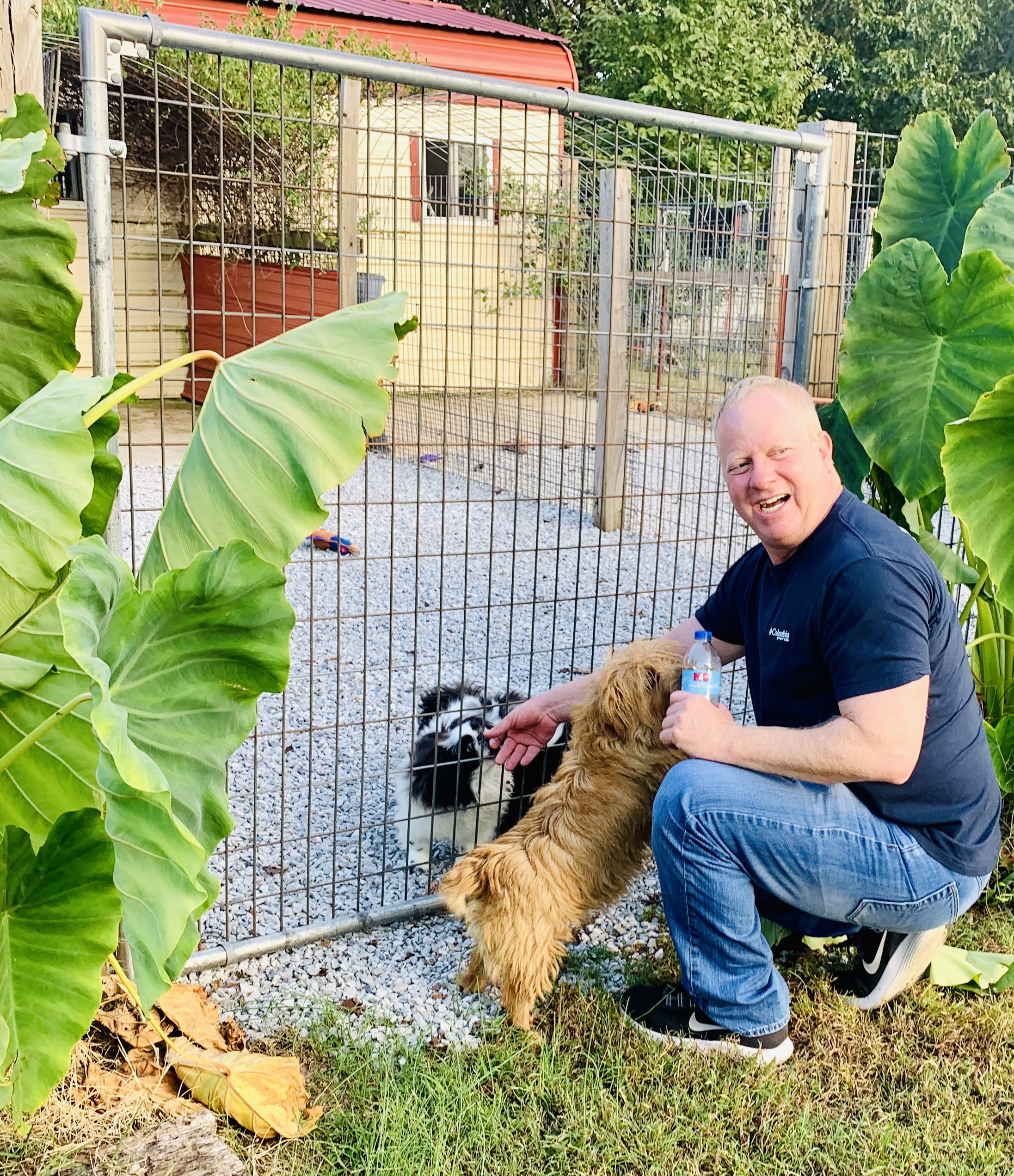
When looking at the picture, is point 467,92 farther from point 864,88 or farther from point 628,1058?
point 864,88

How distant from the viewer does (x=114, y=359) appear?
8.25 ft

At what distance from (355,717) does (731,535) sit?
2.02m

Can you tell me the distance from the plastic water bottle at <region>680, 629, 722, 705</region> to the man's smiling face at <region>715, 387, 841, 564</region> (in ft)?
1.25

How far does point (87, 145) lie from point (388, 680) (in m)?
1.98

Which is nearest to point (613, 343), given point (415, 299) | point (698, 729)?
point (415, 299)

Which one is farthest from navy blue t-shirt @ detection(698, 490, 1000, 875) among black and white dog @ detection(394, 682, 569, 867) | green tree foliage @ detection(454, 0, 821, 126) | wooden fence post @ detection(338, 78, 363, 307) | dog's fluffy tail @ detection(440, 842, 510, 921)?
green tree foliage @ detection(454, 0, 821, 126)

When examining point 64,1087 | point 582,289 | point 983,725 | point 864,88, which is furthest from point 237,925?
point 864,88

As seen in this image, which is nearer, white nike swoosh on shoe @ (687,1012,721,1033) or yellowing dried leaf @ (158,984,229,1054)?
yellowing dried leaf @ (158,984,229,1054)

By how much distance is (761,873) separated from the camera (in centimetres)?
260

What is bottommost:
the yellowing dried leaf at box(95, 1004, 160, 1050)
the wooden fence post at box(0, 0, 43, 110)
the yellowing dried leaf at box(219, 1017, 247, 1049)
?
the yellowing dried leaf at box(219, 1017, 247, 1049)

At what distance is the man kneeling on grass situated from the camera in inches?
98.9

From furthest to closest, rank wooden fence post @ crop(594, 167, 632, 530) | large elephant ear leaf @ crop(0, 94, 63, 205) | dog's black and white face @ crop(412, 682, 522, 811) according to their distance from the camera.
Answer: wooden fence post @ crop(594, 167, 632, 530) → dog's black and white face @ crop(412, 682, 522, 811) → large elephant ear leaf @ crop(0, 94, 63, 205)

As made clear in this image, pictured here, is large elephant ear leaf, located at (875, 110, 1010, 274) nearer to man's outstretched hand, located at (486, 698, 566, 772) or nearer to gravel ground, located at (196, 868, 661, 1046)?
man's outstretched hand, located at (486, 698, 566, 772)

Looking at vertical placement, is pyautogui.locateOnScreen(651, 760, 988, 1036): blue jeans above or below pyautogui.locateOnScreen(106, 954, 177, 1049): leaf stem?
above
